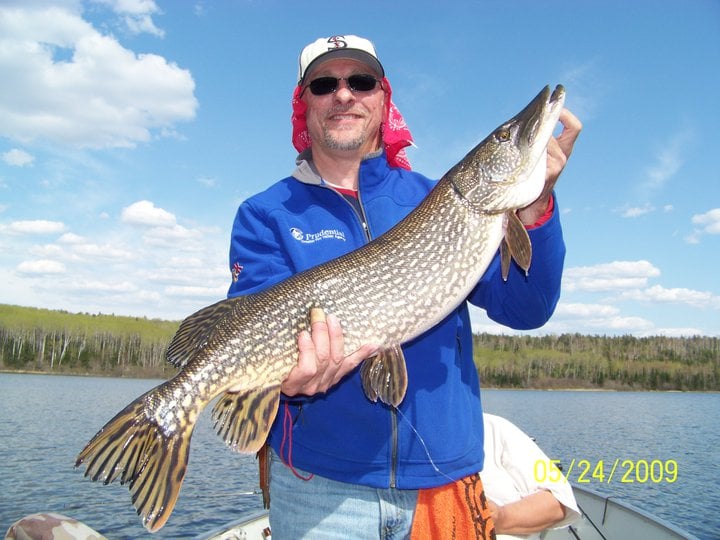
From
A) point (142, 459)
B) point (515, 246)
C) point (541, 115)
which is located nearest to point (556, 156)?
point (541, 115)

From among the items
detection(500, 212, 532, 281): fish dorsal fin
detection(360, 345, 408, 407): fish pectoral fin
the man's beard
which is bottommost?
detection(360, 345, 408, 407): fish pectoral fin

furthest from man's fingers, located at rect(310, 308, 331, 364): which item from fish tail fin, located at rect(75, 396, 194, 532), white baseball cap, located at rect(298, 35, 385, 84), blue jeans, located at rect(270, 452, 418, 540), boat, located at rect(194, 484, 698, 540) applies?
boat, located at rect(194, 484, 698, 540)

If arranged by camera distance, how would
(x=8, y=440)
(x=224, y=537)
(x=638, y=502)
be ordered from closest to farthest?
(x=224, y=537) < (x=638, y=502) < (x=8, y=440)

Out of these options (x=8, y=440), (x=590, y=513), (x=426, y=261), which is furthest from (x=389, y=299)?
(x=8, y=440)

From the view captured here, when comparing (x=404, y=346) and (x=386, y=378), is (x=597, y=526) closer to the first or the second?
(x=404, y=346)

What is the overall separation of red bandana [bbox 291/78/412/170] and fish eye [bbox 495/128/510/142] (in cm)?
67

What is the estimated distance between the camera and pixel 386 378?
8.30 ft

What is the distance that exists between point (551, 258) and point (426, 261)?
652 millimetres

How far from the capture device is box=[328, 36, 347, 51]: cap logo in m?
3.41

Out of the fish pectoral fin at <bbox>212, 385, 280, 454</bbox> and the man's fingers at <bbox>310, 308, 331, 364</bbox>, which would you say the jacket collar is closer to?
the man's fingers at <bbox>310, 308, 331, 364</bbox>

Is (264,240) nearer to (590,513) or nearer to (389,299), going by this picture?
(389,299)

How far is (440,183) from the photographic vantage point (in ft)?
10.2

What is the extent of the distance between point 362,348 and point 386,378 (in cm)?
22

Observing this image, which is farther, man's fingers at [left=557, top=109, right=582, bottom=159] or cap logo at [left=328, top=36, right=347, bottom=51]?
cap logo at [left=328, top=36, right=347, bottom=51]
